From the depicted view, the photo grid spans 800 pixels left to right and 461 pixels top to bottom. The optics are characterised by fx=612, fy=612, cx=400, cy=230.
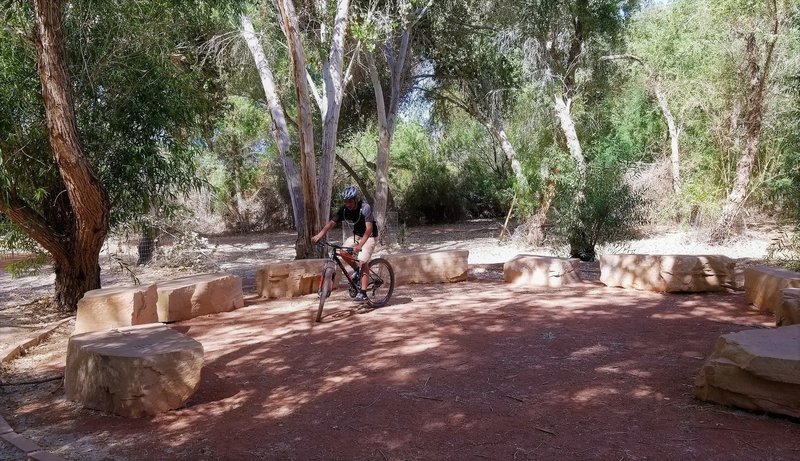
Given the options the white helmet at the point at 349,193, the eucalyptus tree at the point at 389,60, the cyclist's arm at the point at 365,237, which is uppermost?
the eucalyptus tree at the point at 389,60

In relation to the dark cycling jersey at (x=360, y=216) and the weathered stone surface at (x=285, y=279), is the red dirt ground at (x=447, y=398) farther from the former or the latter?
the weathered stone surface at (x=285, y=279)

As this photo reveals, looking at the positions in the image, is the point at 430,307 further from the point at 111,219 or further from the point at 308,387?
the point at 111,219

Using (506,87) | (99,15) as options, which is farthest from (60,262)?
(506,87)

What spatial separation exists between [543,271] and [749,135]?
7.86 meters

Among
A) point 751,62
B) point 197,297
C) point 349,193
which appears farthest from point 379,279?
point 751,62

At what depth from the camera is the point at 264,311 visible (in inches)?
320

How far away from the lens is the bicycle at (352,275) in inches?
280

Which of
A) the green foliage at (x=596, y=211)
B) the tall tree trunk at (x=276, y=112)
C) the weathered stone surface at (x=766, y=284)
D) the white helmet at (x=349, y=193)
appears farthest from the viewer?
the green foliage at (x=596, y=211)

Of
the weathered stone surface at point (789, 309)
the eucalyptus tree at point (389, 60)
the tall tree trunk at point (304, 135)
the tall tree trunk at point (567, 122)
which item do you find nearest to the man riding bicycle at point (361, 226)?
the tall tree trunk at point (304, 135)

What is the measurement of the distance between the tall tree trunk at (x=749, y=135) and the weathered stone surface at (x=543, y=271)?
23.4 ft

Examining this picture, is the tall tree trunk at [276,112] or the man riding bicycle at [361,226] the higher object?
the tall tree trunk at [276,112]

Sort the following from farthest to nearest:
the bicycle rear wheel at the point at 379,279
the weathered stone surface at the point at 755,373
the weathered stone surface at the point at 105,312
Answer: the bicycle rear wheel at the point at 379,279 → the weathered stone surface at the point at 105,312 → the weathered stone surface at the point at 755,373

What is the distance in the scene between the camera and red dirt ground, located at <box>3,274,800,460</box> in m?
3.61

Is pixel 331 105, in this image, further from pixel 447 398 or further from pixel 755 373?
pixel 755 373
